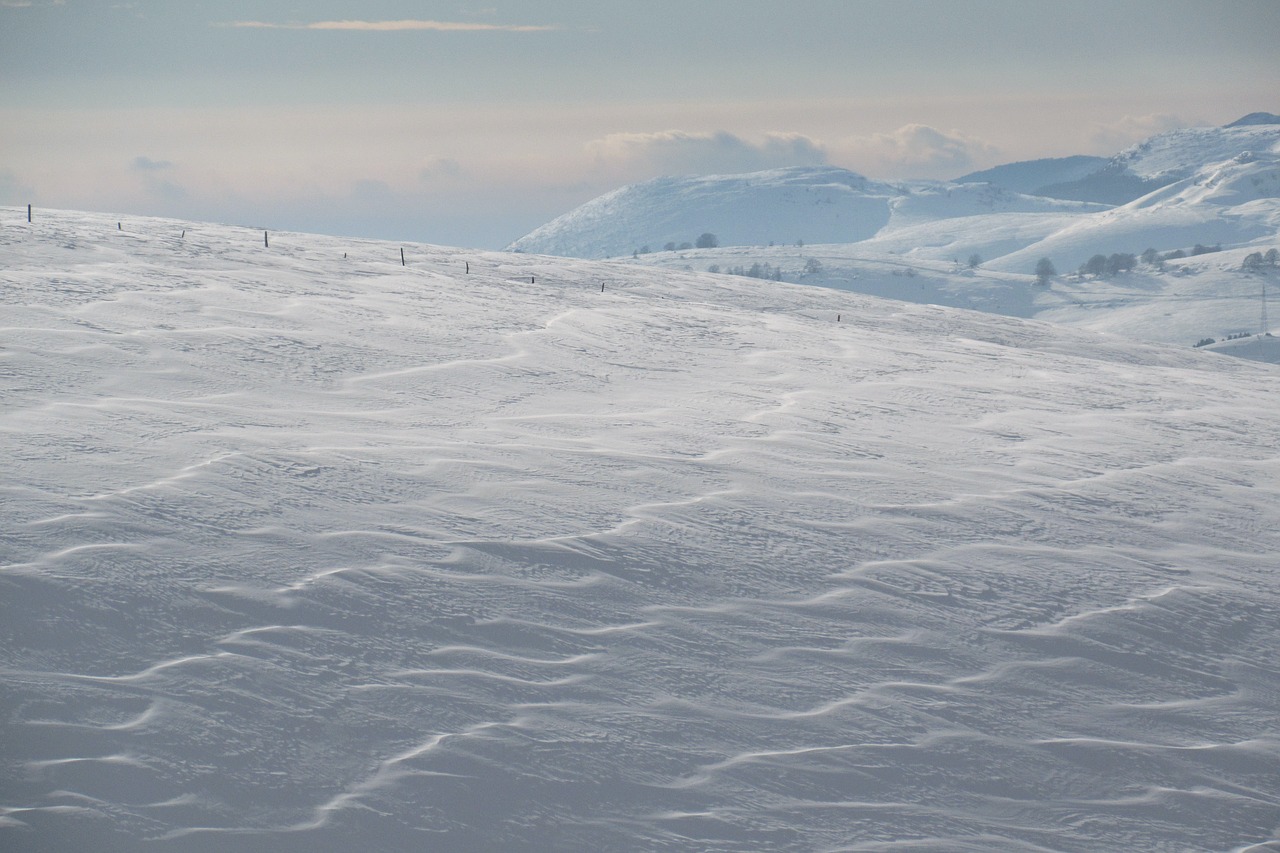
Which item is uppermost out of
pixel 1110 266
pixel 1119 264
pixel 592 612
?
pixel 1119 264

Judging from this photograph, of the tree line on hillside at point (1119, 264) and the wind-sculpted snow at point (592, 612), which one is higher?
the tree line on hillside at point (1119, 264)

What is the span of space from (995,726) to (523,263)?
55.1 ft

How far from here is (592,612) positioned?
5320mm

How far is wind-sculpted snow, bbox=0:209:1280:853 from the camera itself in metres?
4.05

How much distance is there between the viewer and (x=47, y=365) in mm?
8094

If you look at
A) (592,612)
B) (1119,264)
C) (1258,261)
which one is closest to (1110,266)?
(1119,264)

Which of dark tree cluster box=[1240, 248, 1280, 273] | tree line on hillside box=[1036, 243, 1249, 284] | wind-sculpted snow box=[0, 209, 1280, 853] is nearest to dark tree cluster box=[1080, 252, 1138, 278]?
tree line on hillside box=[1036, 243, 1249, 284]

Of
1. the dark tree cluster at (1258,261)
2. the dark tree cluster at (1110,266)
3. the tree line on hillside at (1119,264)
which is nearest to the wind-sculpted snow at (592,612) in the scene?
the tree line on hillside at (1119,264)

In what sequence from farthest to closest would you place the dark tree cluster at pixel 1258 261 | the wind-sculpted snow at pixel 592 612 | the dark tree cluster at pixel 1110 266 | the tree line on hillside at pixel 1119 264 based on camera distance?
the dark tree cluster at pixel 1110 266 → the tree line on hillside at pixel 1119 264 → the dark tree cluster at pixel 1258 261 → the wind-sculpted snow at pixel 592 612

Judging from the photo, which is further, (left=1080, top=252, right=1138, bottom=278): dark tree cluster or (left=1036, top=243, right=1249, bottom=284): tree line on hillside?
(left=1080, top=252, right=1138, bottom=278): dark tree cluster

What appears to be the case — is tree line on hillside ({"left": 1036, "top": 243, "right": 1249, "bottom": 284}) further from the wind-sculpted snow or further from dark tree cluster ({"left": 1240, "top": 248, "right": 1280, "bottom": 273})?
the wind-sculpted snow

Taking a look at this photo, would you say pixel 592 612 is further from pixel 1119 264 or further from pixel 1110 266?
pixel 1119 264

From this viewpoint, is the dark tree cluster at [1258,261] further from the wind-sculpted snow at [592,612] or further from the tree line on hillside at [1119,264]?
the wind-sculpted snow at [592,612]

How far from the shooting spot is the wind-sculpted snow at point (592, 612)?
159 inches
